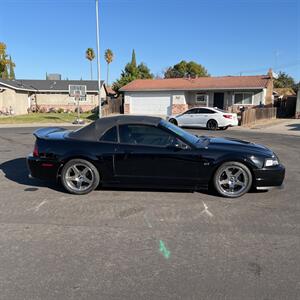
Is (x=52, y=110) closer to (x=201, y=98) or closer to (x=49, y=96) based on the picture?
(x=49, y=96)

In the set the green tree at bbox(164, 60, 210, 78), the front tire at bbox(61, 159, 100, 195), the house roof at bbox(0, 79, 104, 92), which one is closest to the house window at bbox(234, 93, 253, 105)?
the house roof at bbox(0, 79, 104, 92)

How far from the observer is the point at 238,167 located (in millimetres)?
5848

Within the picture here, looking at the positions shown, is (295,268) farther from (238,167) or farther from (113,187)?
(113,187)

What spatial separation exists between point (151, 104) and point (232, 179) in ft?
94.5

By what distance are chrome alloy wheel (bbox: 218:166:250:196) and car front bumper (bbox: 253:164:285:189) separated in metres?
0.17

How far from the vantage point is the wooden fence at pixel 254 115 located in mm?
23156

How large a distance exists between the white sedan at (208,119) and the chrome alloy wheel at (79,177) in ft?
49.3

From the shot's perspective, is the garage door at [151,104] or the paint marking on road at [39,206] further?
the garage door at [151,104]

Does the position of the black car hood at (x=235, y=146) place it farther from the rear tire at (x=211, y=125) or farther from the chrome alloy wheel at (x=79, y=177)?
the rear tire at (x=211, y=125)

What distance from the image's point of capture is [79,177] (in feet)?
19.8

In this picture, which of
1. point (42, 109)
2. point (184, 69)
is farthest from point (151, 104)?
point (184, 69)

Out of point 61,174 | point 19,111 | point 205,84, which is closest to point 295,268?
point 61,174

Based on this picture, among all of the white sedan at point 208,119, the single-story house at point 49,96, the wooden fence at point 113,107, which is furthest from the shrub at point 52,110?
the white sedan at point 208,119

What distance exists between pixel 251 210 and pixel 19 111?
36.3m
